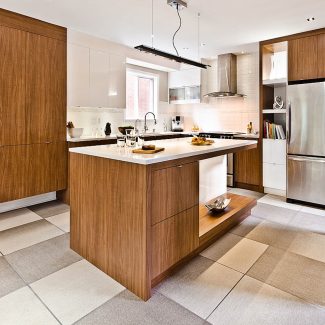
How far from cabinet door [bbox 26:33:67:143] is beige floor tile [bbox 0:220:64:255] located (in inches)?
44.6

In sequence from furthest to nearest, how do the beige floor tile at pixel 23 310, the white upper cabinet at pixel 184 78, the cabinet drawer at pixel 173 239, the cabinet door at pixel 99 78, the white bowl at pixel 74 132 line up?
the white upper cabinet at pixel 184 78 < the cabinet door at pixel 99 78 < the white bowl at pixel 74 132 < the cabinet drawer at pixel 173 239 < the beige floor tile at pixel 23 310

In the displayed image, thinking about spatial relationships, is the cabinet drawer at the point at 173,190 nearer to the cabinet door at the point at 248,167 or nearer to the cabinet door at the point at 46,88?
the cabinet door at the point at 46,88

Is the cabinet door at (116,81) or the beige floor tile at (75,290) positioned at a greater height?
the cabinet door at (116,81)

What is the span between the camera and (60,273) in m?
2.13

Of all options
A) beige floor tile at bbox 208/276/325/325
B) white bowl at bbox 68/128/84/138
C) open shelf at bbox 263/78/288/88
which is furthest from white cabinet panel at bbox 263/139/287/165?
white bowl at bbox 68/128/84/138

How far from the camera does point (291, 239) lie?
2777 millimetres

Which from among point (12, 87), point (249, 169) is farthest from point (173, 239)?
point (249, 169)

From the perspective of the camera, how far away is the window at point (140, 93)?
18.5ft

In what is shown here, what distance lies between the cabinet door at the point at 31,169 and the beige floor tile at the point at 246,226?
251cm

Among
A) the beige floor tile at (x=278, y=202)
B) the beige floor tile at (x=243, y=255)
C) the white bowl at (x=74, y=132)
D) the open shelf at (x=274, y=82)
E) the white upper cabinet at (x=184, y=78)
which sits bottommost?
the beige floor tile at (x=243, y=255)

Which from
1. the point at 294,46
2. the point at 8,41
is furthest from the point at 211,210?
the point at 8,41

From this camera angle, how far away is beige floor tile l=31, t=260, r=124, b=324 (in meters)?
1.71

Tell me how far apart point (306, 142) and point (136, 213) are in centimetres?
311

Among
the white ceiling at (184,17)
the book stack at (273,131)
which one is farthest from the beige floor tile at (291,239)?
the white ceiling at (184,17)
